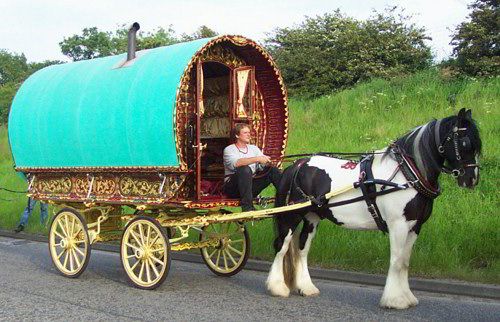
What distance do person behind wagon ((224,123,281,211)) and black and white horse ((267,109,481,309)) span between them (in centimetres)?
42

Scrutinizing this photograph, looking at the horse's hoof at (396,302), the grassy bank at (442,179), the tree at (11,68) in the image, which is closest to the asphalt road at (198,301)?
the horse's hoof at (396,302)

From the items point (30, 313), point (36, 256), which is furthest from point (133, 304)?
point (36, 256)

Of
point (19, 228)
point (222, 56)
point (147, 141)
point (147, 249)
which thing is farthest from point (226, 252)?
point (19, 228)

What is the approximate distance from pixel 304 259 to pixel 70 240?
→ 334 centimetres

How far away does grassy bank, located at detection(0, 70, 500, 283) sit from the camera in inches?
309

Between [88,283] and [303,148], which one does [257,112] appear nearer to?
[88,283]

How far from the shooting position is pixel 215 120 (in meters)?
8.86

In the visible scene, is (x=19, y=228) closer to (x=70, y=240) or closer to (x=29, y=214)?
(x=29, y=214)

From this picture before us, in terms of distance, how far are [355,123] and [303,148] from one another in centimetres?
162

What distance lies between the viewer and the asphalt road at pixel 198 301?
612 cm

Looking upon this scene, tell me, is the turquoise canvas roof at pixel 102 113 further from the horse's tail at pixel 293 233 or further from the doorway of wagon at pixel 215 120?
the horse's tail at pixel 293 233

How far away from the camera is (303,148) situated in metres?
13.3

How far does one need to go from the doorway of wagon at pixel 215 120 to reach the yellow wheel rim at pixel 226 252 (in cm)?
73

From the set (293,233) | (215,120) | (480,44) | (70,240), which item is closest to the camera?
(293,233)
